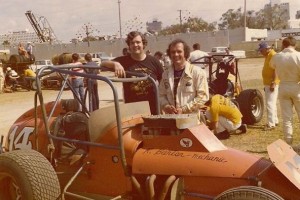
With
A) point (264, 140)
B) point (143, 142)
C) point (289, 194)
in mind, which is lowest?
point (264, 140)

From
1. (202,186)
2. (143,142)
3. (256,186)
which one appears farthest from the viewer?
(143,142)

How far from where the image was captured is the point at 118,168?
397 cm

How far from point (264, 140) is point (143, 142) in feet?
15.3

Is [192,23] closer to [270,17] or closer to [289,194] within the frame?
[270,17]

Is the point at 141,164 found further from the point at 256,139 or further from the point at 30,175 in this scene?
the point at 256,139

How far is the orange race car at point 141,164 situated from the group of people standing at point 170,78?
0.39 meters

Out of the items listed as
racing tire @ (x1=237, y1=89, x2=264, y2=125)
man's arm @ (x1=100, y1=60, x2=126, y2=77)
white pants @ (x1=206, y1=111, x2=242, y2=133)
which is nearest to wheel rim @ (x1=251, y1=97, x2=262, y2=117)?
racing tire @ (x1=237, y1=89, x2=264, y2=125)

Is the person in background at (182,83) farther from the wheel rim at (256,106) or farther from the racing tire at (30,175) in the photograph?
the wheel rim at (256,106)

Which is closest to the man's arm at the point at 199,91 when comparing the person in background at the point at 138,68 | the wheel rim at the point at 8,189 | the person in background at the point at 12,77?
the person in background at the point at 138,68

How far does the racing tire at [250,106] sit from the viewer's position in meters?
9.52

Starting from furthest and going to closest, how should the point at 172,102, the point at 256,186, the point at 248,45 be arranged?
1. the point at 248,45
2. the point at 172,102
3. the point at 256,186

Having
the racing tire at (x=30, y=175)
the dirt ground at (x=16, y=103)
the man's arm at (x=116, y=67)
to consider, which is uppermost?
the man's arm at (x=116, y=67)

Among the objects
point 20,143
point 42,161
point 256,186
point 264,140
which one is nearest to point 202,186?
point 256,186

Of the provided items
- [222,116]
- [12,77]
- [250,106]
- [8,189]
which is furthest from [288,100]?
[12,77]
